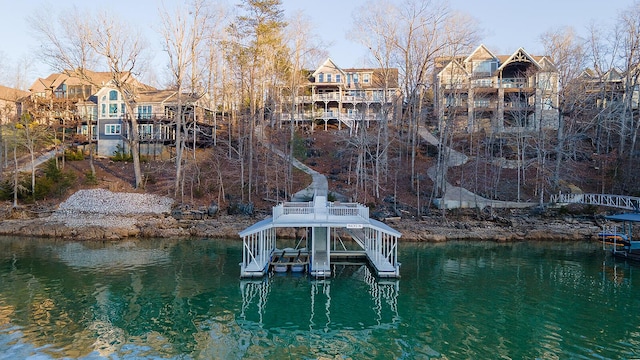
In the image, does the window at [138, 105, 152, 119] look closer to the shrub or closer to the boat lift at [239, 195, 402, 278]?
the shrub

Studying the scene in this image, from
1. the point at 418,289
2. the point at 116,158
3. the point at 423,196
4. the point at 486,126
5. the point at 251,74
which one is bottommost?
the point at 418,289

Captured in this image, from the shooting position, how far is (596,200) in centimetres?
3600

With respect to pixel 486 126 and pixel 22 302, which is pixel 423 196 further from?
pixel 22 302

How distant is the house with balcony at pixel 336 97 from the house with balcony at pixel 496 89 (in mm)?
6619

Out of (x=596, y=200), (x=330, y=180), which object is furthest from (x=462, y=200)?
(x=330, y=180)

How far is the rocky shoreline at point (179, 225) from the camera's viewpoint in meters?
31.3

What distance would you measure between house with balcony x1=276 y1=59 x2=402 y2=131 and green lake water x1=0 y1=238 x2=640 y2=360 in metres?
29.2

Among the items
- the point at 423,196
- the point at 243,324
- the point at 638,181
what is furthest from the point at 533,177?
the point at 243,324

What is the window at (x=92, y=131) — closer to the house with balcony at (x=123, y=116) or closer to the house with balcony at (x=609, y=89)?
the house with balcony at (x=123, y=116)

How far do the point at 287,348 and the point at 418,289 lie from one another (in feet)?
27.1

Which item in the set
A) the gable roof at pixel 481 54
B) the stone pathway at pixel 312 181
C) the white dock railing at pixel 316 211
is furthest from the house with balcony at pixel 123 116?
the gable roof at pixel 481 54

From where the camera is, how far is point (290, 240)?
31.2 m

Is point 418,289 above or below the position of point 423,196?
A: below

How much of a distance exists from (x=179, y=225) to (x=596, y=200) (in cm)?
3338
